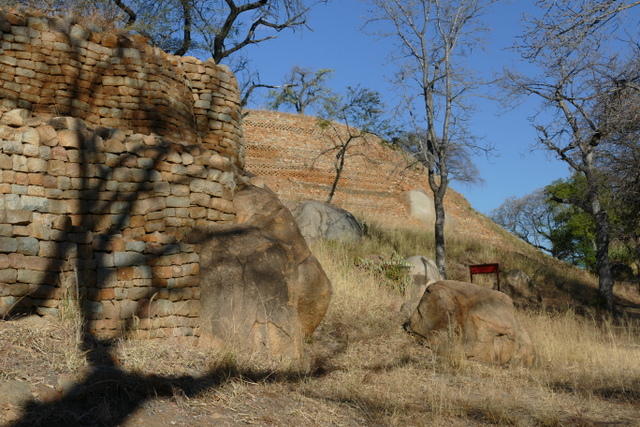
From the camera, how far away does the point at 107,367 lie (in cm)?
500

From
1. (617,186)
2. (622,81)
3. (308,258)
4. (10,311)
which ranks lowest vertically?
(10,311)

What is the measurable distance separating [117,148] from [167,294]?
1612 millimetres

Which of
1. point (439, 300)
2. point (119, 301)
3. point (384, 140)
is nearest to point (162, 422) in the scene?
point (119, 301)

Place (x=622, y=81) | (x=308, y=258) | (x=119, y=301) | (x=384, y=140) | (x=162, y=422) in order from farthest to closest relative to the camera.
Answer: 1. (x=384, y=140)
2. (x=622, y=81)
3. (x=308, y=258)
4. (x=119, y=301)
5. (x=162, y=422)

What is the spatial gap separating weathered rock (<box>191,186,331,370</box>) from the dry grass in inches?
12.8

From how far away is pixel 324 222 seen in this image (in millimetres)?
17047

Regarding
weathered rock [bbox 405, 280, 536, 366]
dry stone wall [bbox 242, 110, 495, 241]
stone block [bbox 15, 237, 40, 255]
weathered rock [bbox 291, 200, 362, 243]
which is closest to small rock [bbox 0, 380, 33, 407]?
stone block [bbox 15, 237, 40, 255]

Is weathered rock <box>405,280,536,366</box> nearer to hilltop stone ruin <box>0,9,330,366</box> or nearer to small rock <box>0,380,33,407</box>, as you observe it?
hilltop stone ruin <box>0,9,330,366</box>

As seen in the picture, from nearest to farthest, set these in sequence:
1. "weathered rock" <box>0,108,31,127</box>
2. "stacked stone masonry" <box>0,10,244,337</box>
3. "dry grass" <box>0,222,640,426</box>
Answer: "dry grass" <box>0,222,640,426</box> → "stacked stone masonry" <box>0,10,244,337</box> → "weathered rock" <box>0,108,31,127</box>

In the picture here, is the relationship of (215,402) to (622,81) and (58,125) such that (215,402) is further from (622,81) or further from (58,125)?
(622,81)

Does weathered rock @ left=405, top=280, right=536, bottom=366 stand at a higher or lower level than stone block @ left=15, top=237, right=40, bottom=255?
lower

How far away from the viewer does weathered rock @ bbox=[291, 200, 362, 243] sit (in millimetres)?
16484

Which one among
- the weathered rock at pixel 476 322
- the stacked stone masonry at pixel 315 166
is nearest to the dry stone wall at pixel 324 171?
the stacked stone masonry at pixel 315 166

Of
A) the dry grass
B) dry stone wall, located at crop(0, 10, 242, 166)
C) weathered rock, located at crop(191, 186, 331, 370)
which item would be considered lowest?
the dry grass
